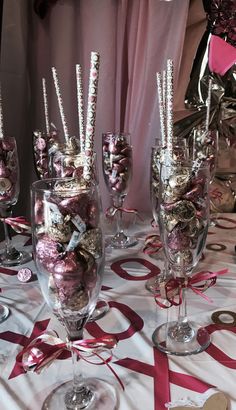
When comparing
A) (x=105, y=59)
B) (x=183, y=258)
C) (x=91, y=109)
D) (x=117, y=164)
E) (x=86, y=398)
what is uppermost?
(x=105, y=59)

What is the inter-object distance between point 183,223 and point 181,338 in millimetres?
192

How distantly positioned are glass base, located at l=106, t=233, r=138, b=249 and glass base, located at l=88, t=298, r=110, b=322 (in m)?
0.31

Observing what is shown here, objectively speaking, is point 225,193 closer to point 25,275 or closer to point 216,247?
point 216,247

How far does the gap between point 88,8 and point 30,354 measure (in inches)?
55.0

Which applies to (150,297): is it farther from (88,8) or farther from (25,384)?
(88,8)

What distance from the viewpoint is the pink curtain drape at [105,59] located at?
148cm

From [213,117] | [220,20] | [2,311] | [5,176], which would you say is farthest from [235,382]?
[220,20]

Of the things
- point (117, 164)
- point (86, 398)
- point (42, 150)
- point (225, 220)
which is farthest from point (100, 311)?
point (225, 220)

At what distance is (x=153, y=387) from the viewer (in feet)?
1.79

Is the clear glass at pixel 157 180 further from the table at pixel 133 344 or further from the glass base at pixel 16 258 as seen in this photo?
the glass base at pixel 16 258

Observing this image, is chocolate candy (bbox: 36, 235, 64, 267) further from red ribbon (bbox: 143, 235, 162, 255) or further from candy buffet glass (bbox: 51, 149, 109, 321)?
red ribbon (bbox: 143, 235, 162, 255)

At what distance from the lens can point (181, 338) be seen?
661mm

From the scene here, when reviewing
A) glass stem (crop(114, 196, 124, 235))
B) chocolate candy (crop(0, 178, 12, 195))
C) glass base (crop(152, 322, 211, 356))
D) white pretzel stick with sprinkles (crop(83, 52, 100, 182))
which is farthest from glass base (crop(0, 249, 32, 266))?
white pretzel stick with sprinkles (crop(83, 52, 100, 182))

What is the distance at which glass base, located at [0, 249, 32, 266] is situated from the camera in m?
1.00
